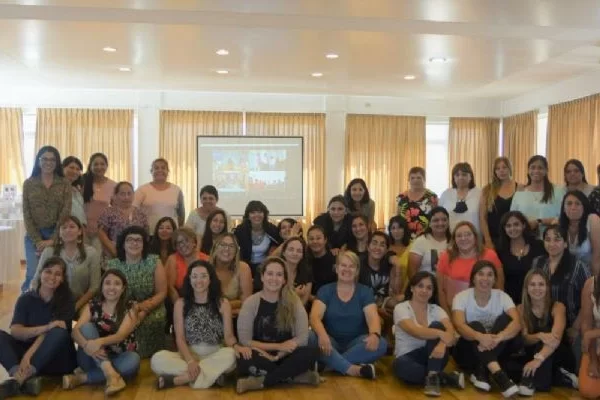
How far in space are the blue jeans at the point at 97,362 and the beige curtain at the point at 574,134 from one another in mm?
6401

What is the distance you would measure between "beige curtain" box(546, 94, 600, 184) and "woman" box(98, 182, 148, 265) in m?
5.90

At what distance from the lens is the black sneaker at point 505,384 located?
3605mm

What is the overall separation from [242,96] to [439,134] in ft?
12.1

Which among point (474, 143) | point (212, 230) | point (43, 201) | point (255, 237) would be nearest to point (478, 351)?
point (255, 237)

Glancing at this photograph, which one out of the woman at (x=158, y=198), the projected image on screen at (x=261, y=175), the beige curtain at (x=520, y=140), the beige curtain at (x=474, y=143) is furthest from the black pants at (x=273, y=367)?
the beige curtain at (x=474, y=143)

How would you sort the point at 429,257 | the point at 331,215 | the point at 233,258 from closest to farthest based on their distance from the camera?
1. the point at 233,258
2. the point at 429,257
3. the point at 331,215

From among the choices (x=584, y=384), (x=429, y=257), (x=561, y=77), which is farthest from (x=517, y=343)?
(x=561, y=77)

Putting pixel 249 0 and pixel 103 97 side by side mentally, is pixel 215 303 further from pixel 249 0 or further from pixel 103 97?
pixel 103 97

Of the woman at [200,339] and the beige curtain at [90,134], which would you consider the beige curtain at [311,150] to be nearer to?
the beige curtain at [90,134]

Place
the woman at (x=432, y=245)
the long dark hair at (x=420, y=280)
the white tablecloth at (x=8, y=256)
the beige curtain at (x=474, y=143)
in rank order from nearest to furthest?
1. the long dark hair at (x=420, y=280)
2. the woman at (x=432, y=245)
3. the white tablecloth at (x=8, y=256)
4. the beige curtain at (x=474, y=143)

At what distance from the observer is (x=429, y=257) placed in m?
4.69

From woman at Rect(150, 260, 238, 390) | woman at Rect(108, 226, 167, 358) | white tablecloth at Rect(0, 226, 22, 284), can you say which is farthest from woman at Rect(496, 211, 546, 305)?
white tablecloth at Rect(0, 226, 22, 284)

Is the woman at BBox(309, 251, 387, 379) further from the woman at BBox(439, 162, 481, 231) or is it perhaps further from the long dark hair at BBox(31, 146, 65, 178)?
the long dark hair at BBox(31, 146, 65, 178)

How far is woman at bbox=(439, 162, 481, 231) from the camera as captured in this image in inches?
201
